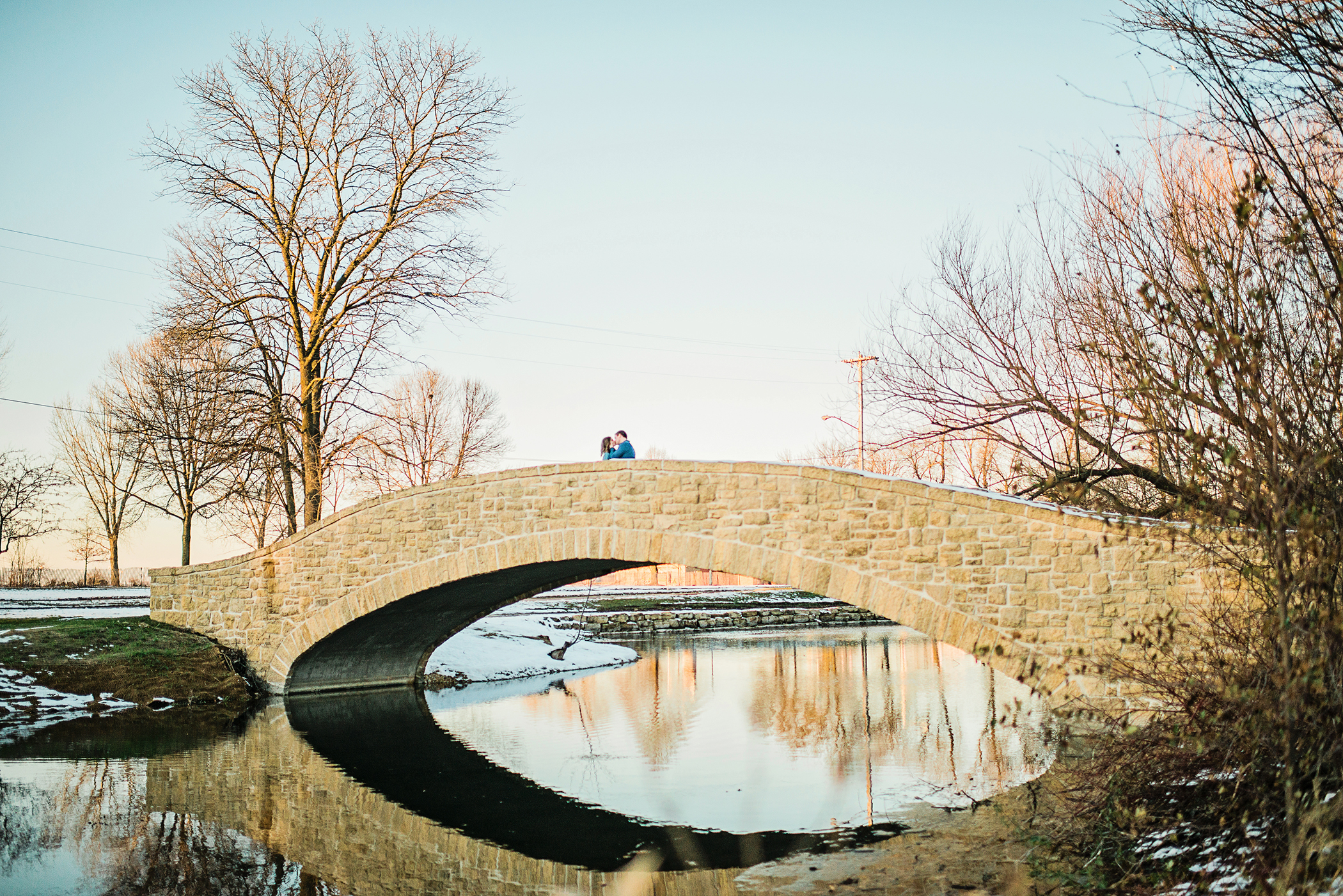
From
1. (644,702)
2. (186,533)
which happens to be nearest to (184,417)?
(186,533)

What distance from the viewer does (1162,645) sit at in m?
5.48

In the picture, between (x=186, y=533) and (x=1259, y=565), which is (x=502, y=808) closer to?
(x=1259, y=565)

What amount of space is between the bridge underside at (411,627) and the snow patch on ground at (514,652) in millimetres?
1170

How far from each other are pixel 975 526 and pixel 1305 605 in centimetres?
618

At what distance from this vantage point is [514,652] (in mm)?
22469

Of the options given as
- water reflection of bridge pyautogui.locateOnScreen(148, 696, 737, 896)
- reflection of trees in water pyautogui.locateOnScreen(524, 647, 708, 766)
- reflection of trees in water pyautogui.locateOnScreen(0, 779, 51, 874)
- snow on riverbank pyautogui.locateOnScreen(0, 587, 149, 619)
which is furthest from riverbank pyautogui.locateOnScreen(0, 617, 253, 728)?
reflection of trees in water pyautogui.locateOnScreen(0, 779, 51, 874)

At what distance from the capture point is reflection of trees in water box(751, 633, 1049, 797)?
418 inches

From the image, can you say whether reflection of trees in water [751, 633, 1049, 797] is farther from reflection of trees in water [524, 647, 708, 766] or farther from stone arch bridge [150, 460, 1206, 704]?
reflection of trees in water [524, 647, 708, 766]

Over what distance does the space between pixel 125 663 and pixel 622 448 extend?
8.19 m

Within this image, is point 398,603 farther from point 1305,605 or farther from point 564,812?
point 1305,605

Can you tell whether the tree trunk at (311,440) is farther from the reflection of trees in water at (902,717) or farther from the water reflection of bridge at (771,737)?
the reflection of trees in water at (902,717)

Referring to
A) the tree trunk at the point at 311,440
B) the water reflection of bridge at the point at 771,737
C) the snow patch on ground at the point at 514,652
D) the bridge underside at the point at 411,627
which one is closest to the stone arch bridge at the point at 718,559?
the bridge underside at the point at 411,627

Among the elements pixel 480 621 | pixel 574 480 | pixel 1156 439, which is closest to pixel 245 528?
pixel 480 621

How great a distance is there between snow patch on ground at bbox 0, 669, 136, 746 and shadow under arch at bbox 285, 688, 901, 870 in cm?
273
